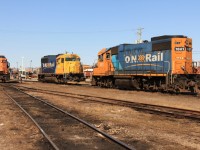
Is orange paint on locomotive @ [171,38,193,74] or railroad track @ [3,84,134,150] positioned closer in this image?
railroad track @ [3,84,134,150]

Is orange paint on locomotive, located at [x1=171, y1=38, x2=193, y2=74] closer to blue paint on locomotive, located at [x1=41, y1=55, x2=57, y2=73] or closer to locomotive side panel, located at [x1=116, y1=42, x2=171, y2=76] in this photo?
locomotive side panel, located at [x1=116, y1=42, x2=171, y2=76]

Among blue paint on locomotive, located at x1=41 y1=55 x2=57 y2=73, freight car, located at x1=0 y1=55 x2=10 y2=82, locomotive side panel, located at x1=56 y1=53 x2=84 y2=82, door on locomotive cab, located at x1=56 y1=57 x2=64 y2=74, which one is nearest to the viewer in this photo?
locomotive side panel, located at x1=56 y1=53 x2=84 y2=82

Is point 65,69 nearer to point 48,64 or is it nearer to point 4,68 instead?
point 48,64

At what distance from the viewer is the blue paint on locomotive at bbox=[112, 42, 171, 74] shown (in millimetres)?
21672

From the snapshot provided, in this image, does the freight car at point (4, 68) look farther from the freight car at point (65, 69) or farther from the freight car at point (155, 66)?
the freight car at point (155, 66)

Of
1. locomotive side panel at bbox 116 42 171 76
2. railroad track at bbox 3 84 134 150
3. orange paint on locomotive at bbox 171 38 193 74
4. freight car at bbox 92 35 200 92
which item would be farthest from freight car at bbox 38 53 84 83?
railroad track at bbox 3 84 134 150

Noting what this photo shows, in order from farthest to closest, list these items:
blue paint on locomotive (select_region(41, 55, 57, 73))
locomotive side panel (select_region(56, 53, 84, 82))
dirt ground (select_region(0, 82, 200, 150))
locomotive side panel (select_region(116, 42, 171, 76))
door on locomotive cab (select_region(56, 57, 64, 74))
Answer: blue paint on locomotive (select_region(41, 55, 57, 73)) → door on locomotive cab (select_region(56, 57, 64, 74)) → locomotive side panel (select_region(56, 53, 84, 82)) → locomotive side panel (select_region(116, 42, 171, 76)) → dirt ground (select_region(0, 82, 200, 150))

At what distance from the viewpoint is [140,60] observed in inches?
938

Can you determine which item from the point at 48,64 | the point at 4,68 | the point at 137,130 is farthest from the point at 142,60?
the point at 4,68

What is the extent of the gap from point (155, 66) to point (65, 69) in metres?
17.3

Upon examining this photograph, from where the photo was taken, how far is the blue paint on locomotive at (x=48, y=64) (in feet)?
135

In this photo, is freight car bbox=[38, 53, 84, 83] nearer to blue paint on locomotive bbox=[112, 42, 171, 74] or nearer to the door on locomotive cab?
the door on locomotive cab

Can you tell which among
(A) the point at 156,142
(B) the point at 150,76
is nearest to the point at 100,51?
(B) the point at 150,76

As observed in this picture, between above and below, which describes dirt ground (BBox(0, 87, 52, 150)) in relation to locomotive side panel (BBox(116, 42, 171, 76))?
below
